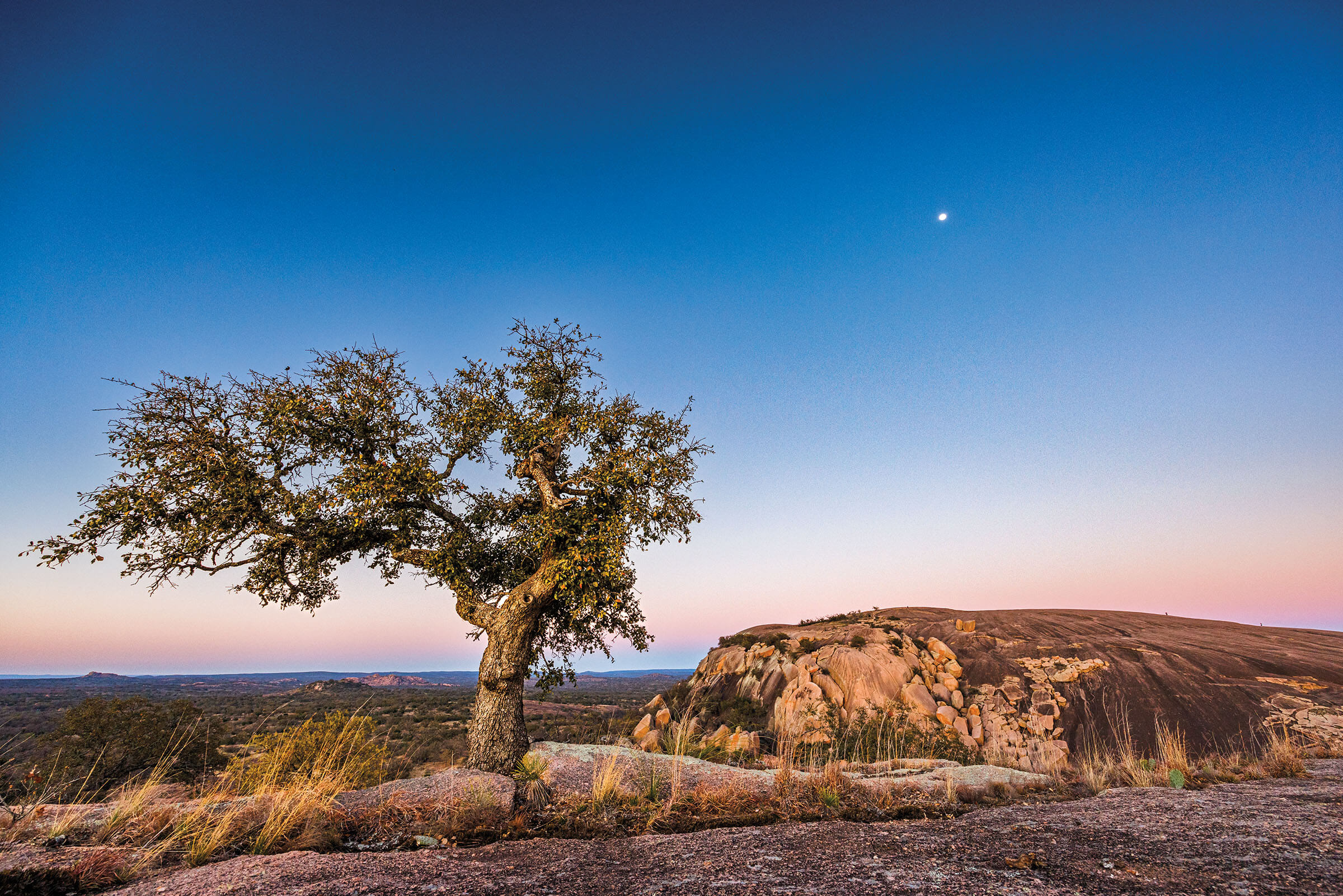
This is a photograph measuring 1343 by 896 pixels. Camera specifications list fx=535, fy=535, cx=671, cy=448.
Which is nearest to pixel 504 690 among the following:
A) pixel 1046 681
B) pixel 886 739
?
pixel 886 739

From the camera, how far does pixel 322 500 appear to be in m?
9.61

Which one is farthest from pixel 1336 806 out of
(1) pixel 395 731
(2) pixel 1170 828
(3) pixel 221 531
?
(1) pixel 395 731

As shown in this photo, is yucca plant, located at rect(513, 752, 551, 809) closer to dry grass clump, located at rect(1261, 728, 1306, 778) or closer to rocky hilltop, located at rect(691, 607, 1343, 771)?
rocky hilltop, located at rect(691, 607, 1343, 771)

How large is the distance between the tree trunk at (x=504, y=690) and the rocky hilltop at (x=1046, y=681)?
8.04 metres

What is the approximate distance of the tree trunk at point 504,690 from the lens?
966cm

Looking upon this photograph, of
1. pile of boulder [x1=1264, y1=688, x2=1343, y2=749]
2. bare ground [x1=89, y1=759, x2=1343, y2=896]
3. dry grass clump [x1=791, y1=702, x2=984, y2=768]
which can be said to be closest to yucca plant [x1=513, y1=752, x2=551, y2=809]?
bare ground [x1=89, y1=759, x2=1343, y2=896]

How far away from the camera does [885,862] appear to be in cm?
437

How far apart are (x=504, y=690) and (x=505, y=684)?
11cm

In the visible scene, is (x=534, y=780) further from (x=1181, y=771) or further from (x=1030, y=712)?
(x=1030, y=712)

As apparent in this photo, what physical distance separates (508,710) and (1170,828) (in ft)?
30.3

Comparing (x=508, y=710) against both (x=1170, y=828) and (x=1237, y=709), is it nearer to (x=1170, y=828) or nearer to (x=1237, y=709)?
(x=1170, y=828)

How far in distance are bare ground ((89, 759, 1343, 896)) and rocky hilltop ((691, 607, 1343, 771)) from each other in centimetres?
1028

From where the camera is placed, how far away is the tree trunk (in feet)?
31.7

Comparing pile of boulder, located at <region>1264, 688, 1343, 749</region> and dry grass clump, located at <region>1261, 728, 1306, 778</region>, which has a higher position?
dry grass clump, located at <region>1261, 728, 1306, 778</region>
